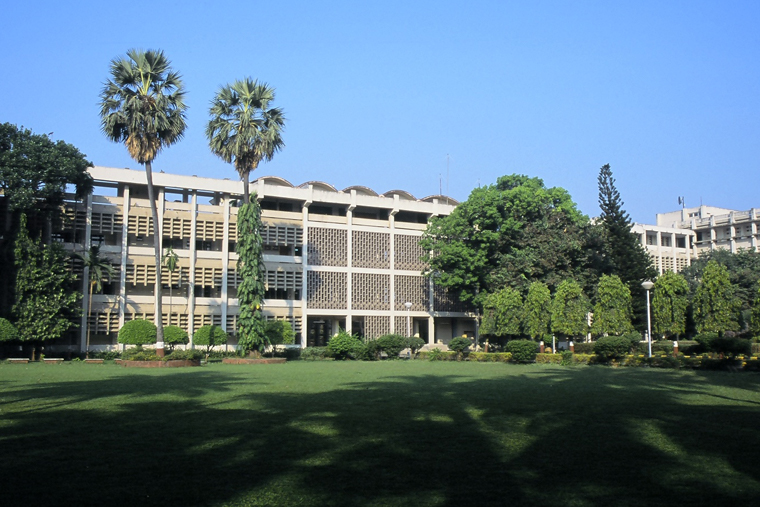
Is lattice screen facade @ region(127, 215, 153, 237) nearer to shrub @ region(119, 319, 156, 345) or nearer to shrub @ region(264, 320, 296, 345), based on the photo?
shrub @ region(119, 319, 156, 345)

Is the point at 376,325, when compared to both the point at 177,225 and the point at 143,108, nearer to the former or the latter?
the point at 177,225

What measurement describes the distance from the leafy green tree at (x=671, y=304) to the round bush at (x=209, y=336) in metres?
28.5

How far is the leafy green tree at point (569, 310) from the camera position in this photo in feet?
132

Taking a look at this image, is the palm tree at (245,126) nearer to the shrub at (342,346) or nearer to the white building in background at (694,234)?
the shrub at (342,346)

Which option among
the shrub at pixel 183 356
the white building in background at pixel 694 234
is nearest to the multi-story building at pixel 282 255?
the shrub at pixel 183 356

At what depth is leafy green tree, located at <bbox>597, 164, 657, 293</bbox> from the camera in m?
49.9

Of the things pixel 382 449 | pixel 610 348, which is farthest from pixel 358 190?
pixel 382 449

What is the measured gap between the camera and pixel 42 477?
22.3ft

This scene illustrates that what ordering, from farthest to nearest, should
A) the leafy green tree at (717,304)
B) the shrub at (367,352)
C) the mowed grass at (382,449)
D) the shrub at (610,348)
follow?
the shrub at (367,352) → the leafy green tree at (717,304) → the shrub at (610,348) → the mowed grass at (382,449)

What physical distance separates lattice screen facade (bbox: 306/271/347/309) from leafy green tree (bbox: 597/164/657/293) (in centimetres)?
2121

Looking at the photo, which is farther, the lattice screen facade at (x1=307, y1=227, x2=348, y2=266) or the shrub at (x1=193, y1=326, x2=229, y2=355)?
the lattice screen facade at (x1=307, y1=227, x2=348, y2=266)

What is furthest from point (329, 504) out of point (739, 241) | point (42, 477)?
point (739, 241)

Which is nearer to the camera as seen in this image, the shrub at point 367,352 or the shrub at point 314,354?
the shrub at point 367,352

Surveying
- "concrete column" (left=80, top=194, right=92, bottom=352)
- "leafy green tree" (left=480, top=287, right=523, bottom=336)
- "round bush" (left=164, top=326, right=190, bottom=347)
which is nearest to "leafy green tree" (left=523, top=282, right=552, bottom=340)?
"leafy green tree" (left=480, top=287, right=523, bottom=336)
